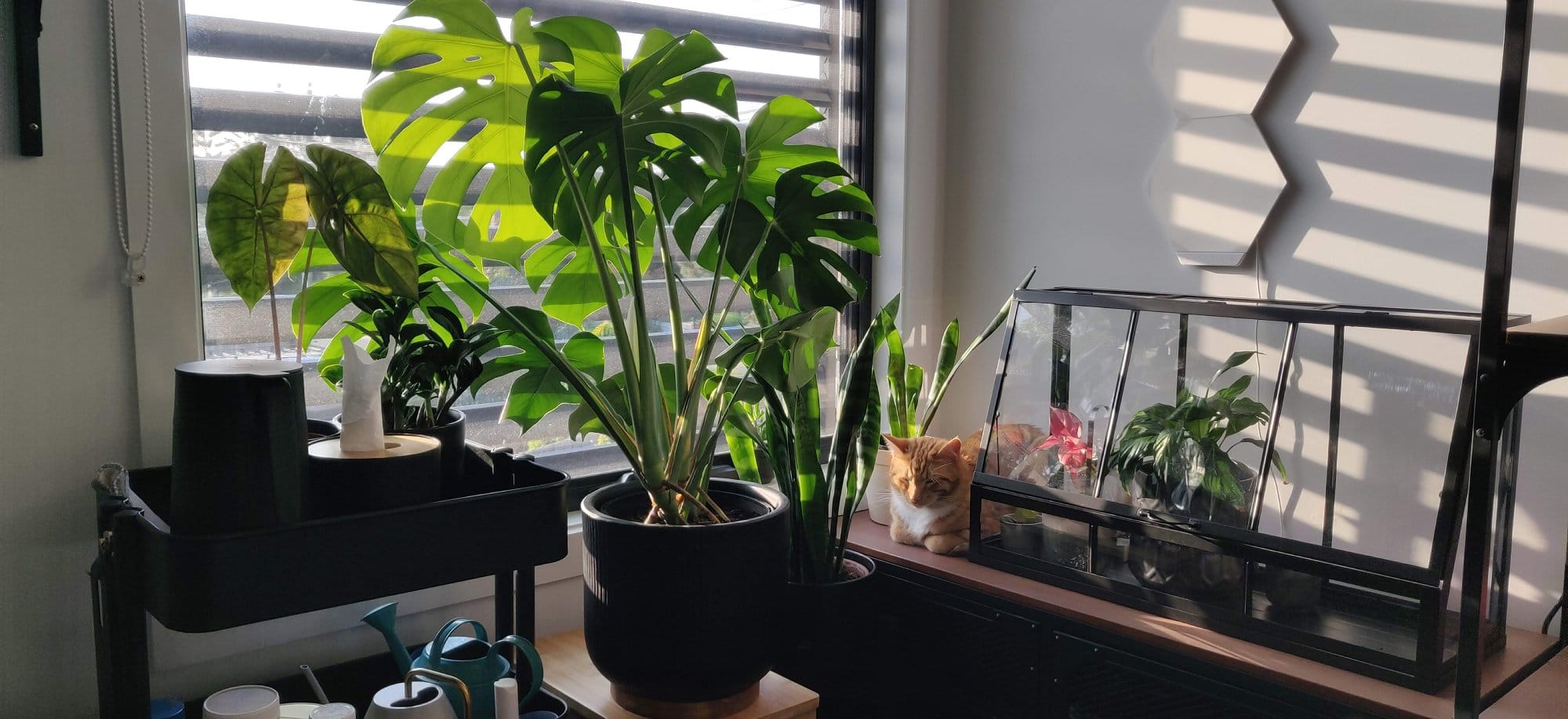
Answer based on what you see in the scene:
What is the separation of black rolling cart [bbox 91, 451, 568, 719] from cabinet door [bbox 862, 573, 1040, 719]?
30.3 inches

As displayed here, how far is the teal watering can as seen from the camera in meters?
1.29

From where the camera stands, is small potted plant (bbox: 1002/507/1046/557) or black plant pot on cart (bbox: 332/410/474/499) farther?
small potted plant (bbox: 1002/507/1046/557)

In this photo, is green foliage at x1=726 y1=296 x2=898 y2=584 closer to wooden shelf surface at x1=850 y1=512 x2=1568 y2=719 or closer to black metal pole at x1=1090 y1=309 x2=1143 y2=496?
wooden shelf surface at x1=850 y1=512 x2=1568 y2=719

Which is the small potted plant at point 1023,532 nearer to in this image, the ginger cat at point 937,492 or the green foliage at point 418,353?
the ginger cat at point 937,492

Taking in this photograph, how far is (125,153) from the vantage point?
1363 mm

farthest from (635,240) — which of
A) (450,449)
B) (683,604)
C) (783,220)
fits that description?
(683,604)

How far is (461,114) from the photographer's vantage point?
4.75 feet

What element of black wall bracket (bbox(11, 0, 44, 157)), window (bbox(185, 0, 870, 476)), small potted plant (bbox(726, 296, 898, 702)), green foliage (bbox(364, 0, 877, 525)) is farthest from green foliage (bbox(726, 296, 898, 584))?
black wall bracket (bbox(11, 0, 44, 157))

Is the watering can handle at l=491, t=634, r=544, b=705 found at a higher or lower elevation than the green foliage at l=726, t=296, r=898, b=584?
lower

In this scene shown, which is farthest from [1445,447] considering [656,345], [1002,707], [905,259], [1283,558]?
[656,345]

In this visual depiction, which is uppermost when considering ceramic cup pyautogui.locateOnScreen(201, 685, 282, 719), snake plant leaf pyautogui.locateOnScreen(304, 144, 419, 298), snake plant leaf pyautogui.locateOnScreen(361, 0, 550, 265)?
snake plant leaf pyautogui.locateOnScreen(361, 0, 550, 265)

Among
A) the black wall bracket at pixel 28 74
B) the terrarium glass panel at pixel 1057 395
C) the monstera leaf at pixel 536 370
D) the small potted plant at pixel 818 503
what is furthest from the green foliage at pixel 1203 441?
the black wall bracket at pixel 28 74

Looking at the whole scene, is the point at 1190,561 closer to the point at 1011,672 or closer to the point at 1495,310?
the point at 1011,672

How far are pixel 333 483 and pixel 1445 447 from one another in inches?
56.2
